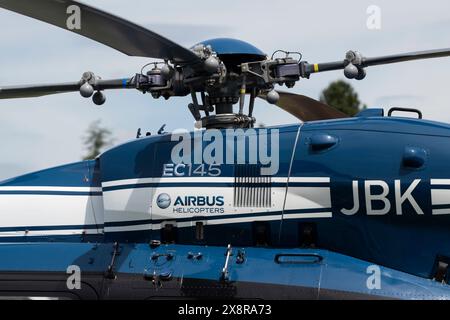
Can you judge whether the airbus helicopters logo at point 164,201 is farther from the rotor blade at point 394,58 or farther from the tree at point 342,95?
the tree at point 342,95

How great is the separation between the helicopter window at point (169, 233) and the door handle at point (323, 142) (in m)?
1.45

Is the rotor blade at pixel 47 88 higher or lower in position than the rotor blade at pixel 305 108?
higher

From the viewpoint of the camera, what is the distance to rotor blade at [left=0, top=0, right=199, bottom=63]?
6.06 meters

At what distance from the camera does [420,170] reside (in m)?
6.80

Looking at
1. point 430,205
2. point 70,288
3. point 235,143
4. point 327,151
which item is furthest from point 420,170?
point 70,288

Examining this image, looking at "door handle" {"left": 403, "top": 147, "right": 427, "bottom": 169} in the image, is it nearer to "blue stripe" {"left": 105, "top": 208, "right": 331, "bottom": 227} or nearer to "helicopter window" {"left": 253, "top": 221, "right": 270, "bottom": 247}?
"blue stripe" {"left": 105, "top": 208, "right": 331, "bottom": 227}

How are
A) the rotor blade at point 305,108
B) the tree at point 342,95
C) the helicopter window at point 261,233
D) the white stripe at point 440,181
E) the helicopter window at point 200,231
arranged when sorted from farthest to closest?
the tree at point 342,95, the rotor blade at point 305,108, the helicopter window at point 200,231, the helicopter window at point 261,233, the white stripe at point 440,181

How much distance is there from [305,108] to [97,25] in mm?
3231

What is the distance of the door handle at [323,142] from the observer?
→ 7051mm

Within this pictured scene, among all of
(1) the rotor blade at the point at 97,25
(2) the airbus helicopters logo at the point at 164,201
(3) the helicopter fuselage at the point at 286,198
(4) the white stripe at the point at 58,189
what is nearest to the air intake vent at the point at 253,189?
(3) the helicopter fuselage at the point at 286,198

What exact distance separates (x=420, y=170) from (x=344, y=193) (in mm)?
662

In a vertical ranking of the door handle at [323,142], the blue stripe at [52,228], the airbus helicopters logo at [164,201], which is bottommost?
the blue stripe at [52,228]

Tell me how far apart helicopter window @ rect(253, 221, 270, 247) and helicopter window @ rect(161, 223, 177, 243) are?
2.42 feet

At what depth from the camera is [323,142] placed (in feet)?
23.1
